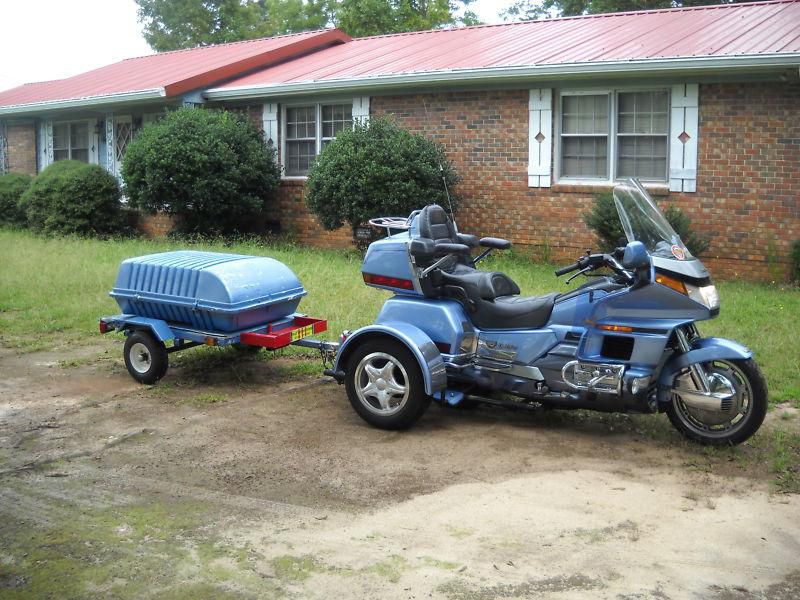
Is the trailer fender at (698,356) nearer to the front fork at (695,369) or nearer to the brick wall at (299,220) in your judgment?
the front fork at (695,369)

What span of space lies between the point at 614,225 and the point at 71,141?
50.1ft

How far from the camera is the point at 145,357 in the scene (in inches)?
296

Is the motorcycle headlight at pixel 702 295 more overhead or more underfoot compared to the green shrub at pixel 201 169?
more underfoot

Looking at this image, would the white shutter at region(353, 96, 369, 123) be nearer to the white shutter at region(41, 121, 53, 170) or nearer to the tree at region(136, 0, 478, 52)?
the white shutter at region(41, 121, 53, 170)

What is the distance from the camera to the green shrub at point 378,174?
14.7 metres

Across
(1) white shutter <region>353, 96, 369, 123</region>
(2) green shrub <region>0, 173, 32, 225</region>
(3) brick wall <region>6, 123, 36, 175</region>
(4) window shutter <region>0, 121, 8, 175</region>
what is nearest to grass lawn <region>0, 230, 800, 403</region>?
(1) white shutter <region>353, 96, 369, 123</region>

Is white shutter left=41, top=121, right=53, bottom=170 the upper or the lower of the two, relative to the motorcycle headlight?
upper

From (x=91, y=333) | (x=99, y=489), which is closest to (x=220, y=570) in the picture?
(x=99, y=489)

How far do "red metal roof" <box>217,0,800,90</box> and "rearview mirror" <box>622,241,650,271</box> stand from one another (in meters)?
7.57

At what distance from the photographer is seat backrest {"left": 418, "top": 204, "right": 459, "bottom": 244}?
635 centimetres

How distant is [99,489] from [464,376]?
2431 millimetres

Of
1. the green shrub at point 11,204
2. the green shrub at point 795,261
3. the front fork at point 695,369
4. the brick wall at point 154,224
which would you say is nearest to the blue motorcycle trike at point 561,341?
the front fork at point 695,369

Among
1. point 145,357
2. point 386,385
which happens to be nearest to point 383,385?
point 386,385

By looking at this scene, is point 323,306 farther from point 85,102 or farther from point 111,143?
point 111,143
